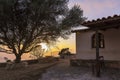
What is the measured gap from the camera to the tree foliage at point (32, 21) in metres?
16.2

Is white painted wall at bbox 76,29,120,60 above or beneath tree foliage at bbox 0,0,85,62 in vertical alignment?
beneath

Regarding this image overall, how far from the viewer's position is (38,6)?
16.0 metres

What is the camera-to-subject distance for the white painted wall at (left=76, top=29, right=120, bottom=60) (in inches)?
589

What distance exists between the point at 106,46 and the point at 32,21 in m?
6.47

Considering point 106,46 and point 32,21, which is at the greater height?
point 32,21

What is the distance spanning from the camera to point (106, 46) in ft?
51.2

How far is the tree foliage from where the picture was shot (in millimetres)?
16234

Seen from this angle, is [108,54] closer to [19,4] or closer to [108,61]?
[108,61]

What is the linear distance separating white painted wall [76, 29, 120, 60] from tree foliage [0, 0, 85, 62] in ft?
5.99

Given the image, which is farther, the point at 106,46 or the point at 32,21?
the point at 32,21

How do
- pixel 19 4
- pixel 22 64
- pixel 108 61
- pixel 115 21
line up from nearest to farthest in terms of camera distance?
1. pixel 115 21
2. pixel 108 61
3. pixel 19 4
4. pixel 22 64

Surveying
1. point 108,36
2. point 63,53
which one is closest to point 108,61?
point 108,36

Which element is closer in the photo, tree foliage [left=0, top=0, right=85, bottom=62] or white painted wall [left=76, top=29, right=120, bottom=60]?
white painted wall [left=76, top=29, right=120, bottom=60]

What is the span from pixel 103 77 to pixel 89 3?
9.26 meters
